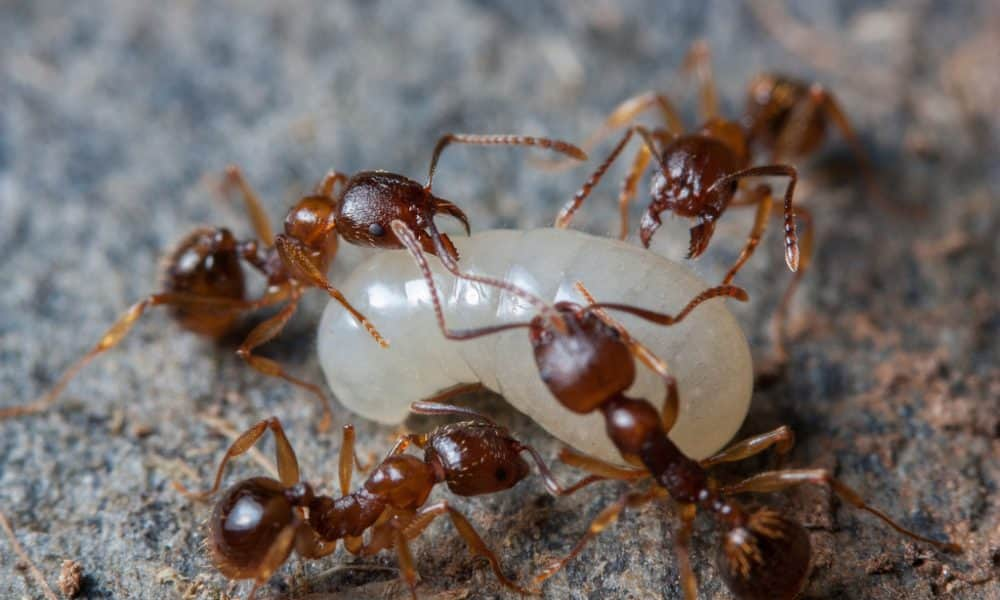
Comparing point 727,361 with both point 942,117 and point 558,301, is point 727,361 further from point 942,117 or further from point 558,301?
point 942,117

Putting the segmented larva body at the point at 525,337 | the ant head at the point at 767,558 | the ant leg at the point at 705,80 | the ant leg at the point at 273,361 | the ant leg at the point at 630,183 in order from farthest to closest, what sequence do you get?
the ant leg at the point at 705,80, the ant leg at the point at 630,183, the ant leg at the point at 273,361, the segmented larva body at the point at 525,337, the ant head at the point at 767,558

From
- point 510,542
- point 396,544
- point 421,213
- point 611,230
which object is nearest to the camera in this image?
point 396,544

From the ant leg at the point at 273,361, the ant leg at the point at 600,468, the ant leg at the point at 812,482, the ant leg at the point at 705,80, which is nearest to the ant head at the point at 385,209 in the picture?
the ant leg at the point at 273,361

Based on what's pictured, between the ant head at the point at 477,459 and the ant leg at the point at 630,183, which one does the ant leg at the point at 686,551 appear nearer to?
the ant head at the point at 477,459

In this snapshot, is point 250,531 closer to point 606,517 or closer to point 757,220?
point 606,517

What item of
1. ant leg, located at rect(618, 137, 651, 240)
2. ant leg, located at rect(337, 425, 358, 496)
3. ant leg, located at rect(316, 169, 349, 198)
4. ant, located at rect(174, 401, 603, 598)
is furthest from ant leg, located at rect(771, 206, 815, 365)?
ant leg, located at rect(316, 169, 349, 198)

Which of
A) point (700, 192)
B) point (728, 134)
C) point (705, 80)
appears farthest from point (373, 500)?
point (705, 80)

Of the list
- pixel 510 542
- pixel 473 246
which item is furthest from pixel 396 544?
pixel 473 246
